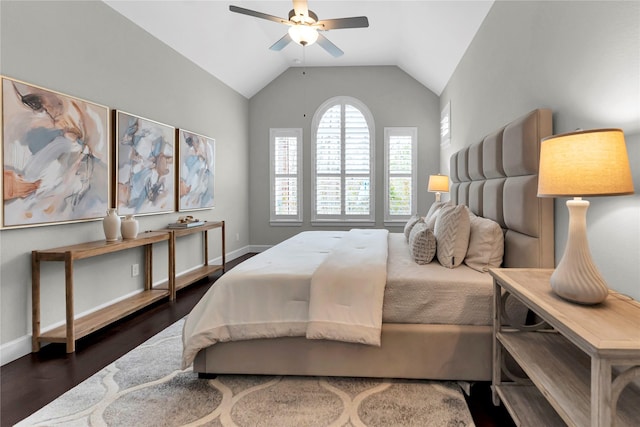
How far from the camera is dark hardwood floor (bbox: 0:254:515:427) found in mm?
1793

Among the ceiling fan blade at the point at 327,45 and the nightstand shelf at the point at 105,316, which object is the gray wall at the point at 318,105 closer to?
the ceiling fan blade at the point at 327,45

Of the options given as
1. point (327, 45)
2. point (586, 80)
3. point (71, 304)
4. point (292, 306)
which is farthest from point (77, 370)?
point (327, 45)

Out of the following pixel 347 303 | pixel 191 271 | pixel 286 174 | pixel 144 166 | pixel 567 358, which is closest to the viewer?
pixel 567 358

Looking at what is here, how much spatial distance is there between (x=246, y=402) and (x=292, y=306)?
539 mm

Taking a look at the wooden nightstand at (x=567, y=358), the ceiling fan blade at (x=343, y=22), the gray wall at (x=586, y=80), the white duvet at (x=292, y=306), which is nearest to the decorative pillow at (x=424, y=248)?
the white duvet at (x=292, y=306)

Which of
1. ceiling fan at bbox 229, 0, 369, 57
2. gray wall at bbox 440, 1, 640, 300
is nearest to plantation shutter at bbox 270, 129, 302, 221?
ceiling fan at bbox 229, 0, 369, 57

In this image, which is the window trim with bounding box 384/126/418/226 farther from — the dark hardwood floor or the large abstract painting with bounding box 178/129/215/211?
the dark hardwood floor

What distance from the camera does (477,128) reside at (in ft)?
11.8

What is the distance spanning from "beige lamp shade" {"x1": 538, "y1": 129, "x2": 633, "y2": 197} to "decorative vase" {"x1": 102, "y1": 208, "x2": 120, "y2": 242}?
10.1ft

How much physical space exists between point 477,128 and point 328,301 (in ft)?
8.51

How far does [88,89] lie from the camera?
2.96 metres

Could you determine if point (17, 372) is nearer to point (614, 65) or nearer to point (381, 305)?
point (381, 305)

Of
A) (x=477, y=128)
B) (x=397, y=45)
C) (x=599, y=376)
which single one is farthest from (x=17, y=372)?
(x=397, y=45)

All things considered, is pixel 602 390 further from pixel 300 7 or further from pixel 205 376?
pixel 300 7
